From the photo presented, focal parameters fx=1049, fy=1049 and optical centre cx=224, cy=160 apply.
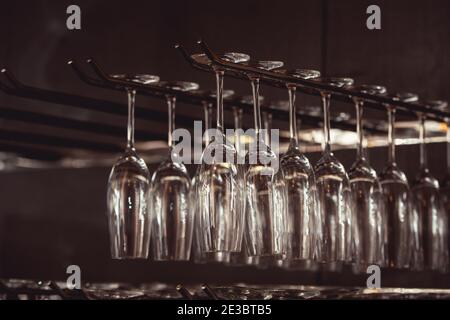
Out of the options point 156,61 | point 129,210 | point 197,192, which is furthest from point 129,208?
point 156,61

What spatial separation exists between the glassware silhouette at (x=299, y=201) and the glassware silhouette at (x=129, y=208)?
301 millimetres

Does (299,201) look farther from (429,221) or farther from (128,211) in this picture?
(429,221)

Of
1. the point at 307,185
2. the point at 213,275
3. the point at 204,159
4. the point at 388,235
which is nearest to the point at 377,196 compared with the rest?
the point at 388,235

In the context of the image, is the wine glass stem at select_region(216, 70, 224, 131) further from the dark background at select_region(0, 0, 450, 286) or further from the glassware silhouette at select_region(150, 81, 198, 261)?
the dark background at select_region(0, 0, 450, 286)

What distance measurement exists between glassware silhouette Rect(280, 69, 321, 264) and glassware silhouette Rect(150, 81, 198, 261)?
0.23m

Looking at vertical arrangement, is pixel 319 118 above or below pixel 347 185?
above

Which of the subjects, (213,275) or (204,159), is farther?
(213,275)

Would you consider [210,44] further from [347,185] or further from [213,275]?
[347,185]

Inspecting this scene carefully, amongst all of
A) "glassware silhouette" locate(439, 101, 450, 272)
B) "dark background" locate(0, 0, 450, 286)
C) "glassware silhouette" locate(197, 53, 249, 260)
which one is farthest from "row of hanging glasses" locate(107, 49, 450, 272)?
"dark background" locate(0, 0, 450, 286)

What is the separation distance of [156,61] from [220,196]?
1.60m

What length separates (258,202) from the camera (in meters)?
2.12

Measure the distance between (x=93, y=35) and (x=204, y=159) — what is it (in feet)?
5.14
